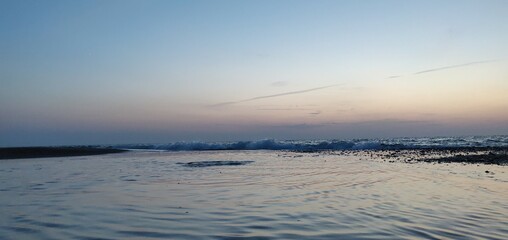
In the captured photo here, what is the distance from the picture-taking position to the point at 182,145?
264ft

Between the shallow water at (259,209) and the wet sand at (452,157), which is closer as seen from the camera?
the shallow water at (259,209)

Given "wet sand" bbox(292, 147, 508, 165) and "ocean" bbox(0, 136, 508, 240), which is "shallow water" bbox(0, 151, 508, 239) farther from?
"wet sand" bbox(292, 147, 508, 165)

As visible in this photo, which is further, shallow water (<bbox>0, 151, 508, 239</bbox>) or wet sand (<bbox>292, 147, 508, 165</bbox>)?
wet sand (<bbox>292, 147, 508, 165</bbox>)

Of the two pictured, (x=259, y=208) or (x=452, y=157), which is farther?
(x=452, y=157)

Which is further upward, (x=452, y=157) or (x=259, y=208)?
(x=452, y=157)

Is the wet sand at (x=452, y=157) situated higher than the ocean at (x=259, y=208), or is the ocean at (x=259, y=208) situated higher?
the wet sand at (x=452, y=157)

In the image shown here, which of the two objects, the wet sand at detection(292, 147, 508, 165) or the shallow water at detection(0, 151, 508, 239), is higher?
the wet sand at detection(292, 147, 508, 165)

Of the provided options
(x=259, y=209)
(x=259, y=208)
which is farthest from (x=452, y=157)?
(x=259, y=209)

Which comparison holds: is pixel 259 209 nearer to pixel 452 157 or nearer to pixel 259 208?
pixel 259 208

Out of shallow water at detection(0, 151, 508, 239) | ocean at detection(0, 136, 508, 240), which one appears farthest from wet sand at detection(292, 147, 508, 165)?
shallow water at detection(0, 151, 508, 239)

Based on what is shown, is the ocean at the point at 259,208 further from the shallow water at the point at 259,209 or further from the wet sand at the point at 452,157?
the wet sand at the point at 452,157

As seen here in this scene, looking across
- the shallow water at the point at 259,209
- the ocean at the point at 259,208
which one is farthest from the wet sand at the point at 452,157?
the shallow water at the point at 259,209

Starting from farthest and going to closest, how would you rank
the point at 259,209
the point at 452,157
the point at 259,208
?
the point at 452,157 → the point at 259,208 → the point at 259,209

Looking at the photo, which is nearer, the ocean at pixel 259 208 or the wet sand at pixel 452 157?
the ocean at pixel 259 208
